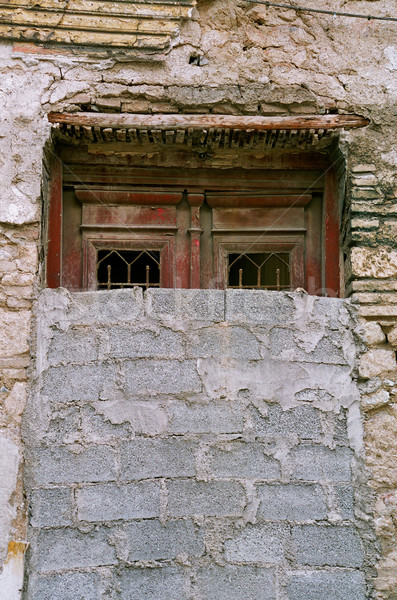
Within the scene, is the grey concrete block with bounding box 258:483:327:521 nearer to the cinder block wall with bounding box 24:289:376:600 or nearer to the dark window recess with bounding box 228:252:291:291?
the cinder block wall with bounding box 24:289:376:600

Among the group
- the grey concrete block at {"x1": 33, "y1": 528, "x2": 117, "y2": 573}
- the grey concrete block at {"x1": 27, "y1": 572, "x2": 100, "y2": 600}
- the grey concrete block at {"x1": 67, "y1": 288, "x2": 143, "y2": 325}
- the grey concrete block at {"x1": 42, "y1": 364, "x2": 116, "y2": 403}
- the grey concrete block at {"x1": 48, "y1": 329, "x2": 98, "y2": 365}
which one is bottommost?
the grey concrete block at {"x1": 27, "y1": 572, "x2": 100, "y2": 600}

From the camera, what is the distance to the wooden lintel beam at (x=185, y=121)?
322 centimetres

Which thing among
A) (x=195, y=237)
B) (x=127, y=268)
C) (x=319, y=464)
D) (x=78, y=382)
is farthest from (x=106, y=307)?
(x=319, y=464)

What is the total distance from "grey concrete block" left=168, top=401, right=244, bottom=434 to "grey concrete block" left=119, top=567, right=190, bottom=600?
59 cm

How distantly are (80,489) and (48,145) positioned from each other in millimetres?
1651

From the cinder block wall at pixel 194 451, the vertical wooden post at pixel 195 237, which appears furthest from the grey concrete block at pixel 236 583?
the vertical wooden post at pixel 195 237

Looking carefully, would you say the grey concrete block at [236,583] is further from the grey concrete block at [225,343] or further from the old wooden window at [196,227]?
the old wooden window at [196,227]

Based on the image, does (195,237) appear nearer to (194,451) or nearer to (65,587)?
(194,451)

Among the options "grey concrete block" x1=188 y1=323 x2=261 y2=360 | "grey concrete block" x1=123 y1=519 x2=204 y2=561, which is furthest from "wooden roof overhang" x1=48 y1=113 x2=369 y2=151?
"grey concrete block" x1=123 y1=519 x2=204 y2=561

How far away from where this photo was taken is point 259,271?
3.54m

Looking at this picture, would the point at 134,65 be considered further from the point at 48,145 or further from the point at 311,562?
the point at 311,562

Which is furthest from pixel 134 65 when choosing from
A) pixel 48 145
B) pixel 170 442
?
pixel 170 442

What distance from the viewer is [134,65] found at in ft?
11.1

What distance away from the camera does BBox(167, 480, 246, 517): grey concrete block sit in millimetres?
2871
